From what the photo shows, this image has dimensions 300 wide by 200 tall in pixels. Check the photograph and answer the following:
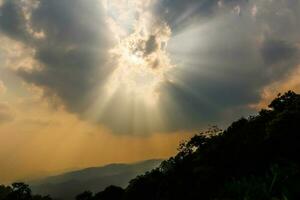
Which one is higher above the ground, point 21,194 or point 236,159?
point 21,194

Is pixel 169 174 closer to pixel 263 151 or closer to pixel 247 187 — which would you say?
pixel 263 151

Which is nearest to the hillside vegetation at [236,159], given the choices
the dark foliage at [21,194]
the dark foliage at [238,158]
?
the dark foliage at [238,158]

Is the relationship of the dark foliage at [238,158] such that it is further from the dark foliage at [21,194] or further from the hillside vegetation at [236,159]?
the dark foliage at [21,194]

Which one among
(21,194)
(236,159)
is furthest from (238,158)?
(21,194)

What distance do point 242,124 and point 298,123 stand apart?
17.9 m

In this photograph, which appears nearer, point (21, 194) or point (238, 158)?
point (238, 158)

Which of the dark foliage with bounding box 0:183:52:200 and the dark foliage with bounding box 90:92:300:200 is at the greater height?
the dark foliage with bounding box 0:183:52:200

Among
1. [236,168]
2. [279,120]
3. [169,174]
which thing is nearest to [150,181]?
[169,174]

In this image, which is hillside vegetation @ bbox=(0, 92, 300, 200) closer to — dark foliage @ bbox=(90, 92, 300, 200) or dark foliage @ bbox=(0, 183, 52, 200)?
dark foliage @ bbox=(90, 92, 300, 200)

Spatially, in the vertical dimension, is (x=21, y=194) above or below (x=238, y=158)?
above

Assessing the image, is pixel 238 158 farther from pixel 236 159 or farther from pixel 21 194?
pixel 21 194

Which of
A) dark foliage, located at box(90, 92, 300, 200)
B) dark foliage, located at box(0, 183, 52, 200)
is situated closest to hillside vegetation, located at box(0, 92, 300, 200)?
dark foliage, located at box(90, 92, 300, 200)

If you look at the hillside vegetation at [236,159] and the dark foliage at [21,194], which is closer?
the hillside vegetation at [236,159]

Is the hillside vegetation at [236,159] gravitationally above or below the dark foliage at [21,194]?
below
